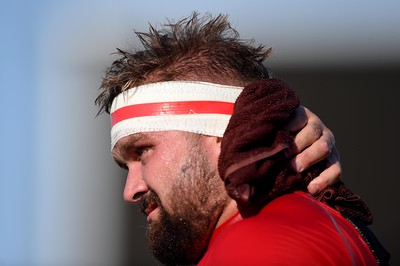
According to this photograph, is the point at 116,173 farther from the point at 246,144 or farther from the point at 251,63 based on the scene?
the point at 246,144

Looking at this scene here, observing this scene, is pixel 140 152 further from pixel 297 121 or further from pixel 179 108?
pixel 297 121

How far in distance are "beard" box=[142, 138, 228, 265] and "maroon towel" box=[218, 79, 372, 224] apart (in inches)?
7.4

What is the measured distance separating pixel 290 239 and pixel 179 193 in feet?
1.39

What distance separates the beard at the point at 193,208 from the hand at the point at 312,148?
221mm

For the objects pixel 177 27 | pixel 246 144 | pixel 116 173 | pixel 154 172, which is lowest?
pixel 116 173

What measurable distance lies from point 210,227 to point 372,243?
423 mm

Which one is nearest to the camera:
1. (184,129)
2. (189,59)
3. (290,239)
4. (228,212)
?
(290,239)

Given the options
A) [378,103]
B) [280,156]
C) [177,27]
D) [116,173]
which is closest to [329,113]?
[378,103]

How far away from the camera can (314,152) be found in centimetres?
208

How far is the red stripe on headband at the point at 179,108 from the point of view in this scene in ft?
7.21

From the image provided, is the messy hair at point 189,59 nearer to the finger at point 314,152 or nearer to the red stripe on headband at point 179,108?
the red stripe on headband at point 179,108

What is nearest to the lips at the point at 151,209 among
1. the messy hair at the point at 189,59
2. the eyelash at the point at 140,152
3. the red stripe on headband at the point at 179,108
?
the eyelash at the point at 140,152

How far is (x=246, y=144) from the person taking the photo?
6.02ft

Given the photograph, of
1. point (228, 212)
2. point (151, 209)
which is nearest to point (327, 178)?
point (228, 212)
